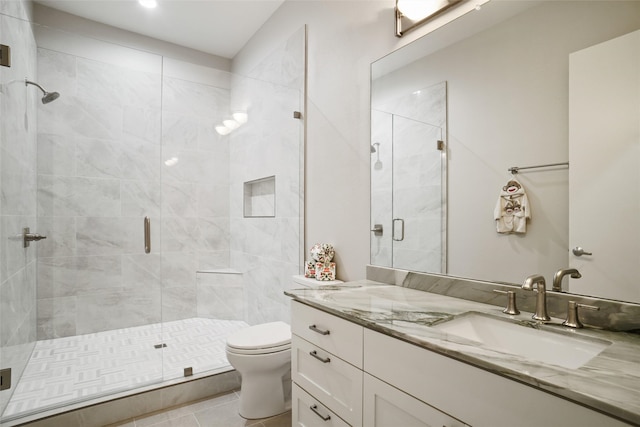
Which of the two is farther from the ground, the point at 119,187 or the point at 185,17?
the point at 185,17

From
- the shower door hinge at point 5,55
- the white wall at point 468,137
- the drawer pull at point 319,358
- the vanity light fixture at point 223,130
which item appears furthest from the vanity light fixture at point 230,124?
the drawer pull at point 319,358

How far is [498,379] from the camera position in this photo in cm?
77

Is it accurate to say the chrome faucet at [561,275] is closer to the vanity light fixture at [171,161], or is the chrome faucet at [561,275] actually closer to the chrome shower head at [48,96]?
the vanity light fixture at [171,161]

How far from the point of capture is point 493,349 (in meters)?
0.84

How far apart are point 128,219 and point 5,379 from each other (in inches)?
45.9

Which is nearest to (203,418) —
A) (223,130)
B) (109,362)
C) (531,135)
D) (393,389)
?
(109,362)

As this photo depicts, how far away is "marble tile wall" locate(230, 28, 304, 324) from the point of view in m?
2.57

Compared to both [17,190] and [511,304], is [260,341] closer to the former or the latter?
[511,304]

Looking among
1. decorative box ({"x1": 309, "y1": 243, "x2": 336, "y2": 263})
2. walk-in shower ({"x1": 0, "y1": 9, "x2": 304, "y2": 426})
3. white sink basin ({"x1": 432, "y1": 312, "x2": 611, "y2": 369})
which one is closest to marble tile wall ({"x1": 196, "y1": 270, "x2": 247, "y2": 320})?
walk-in shower ({"x1": 0, "y1": 9, "x2": 304, "y2": 426})

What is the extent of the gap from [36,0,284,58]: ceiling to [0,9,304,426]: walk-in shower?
0.24m

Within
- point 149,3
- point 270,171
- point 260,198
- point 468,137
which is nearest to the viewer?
point 468,137

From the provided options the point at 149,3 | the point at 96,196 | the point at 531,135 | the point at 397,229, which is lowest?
the point at 397,229

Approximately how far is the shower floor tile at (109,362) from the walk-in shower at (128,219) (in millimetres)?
11

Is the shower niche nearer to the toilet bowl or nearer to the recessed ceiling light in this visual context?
the toilet bowl
